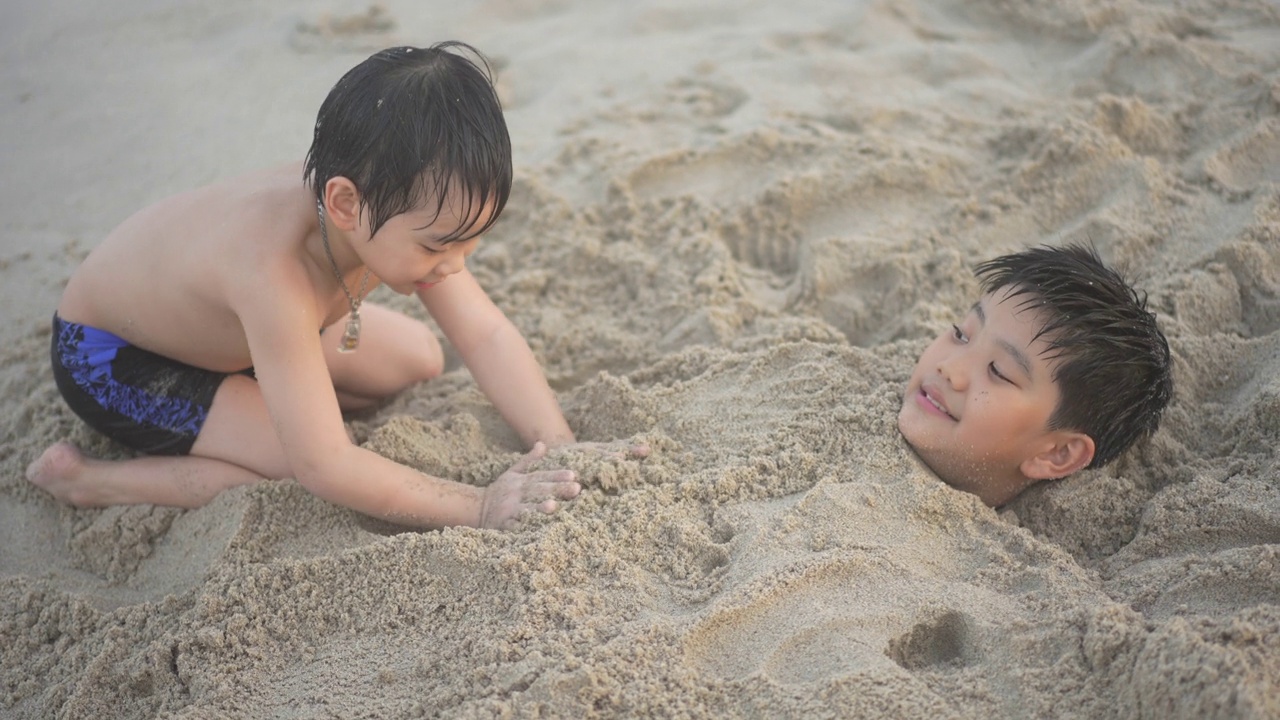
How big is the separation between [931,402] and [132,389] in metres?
1.83

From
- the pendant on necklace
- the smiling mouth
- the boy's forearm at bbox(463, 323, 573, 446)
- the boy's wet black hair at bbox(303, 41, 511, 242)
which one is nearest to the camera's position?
the boy's wet black hair at bbox(303, 41, 511, 242)

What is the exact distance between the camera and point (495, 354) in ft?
8.24

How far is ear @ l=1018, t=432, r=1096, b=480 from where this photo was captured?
2086 millimetres

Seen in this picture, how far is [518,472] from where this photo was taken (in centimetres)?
223

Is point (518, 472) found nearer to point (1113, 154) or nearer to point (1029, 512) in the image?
point (1029, 512)

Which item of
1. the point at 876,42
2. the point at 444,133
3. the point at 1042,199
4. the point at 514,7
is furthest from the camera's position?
the point at 514,7

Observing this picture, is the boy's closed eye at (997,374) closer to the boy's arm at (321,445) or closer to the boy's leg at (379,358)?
the boy's arm at (321,445)

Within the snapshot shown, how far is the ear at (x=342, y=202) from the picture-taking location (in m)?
1.94

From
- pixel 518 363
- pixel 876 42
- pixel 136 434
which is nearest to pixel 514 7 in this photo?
pixel 876 42

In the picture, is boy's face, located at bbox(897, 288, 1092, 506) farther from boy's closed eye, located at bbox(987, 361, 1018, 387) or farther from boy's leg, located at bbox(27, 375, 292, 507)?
boy's leg, located at bbox(27, 375, 292, 507)

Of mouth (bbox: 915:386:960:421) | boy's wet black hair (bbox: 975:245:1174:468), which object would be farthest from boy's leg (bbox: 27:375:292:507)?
boy's wet black hair (bbox: 975:245:1174:468)

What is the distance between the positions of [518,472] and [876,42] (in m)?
2.51

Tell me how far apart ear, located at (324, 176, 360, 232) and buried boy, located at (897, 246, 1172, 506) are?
→ 48.2 inches

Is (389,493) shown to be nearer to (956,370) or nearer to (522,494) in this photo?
(522,494)
